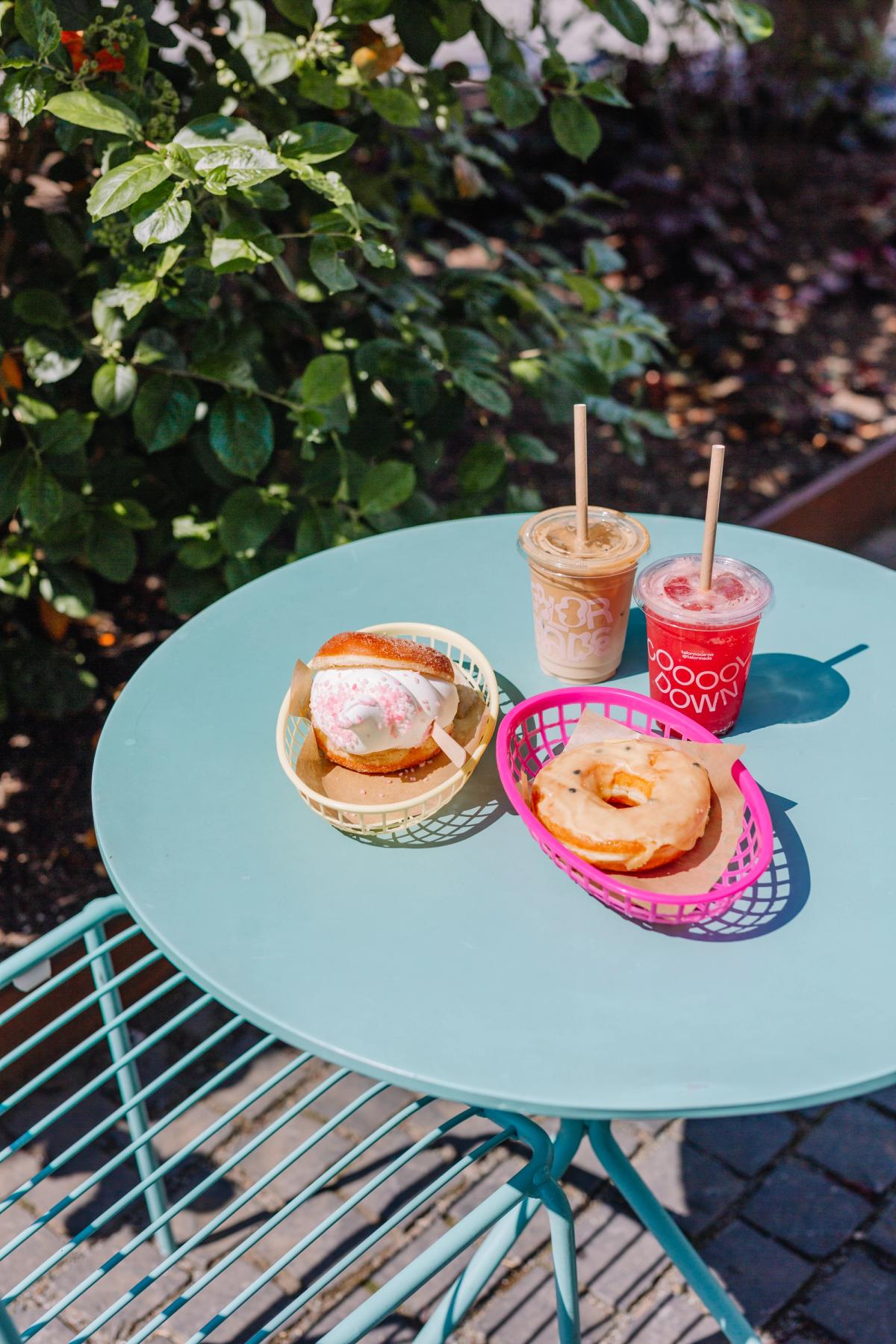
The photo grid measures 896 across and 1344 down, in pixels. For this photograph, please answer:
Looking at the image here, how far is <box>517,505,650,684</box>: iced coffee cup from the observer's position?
61.3 inches

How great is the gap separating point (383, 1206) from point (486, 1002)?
46.4 inches

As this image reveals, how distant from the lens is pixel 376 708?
140 cm

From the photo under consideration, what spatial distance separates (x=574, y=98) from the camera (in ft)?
7.63

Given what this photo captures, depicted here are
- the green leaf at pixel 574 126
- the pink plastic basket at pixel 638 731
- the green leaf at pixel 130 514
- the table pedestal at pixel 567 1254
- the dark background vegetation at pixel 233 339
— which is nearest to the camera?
the pink plastic basket at pixel 638 731

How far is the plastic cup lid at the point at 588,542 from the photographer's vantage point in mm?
1544

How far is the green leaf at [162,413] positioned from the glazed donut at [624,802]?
1.15 metres

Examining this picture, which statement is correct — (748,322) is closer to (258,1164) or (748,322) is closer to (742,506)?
(742,506)

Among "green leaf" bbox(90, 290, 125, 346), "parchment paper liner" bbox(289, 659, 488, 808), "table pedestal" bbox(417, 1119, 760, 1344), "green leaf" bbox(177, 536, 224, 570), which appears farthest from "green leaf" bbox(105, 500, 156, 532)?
"table pedestal" bbox(417, 1119, 760, 1344)

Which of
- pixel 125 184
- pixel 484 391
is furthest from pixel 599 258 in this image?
pixel 125 184

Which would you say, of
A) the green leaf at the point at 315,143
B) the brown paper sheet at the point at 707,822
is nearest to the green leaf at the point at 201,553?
the green leaf at the point at 315,143

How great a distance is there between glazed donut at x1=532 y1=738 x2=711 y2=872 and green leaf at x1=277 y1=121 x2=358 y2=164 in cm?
107

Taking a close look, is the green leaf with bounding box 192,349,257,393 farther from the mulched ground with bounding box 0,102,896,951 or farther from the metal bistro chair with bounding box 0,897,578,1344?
the mulched ground with bounding box 0,102,896,951

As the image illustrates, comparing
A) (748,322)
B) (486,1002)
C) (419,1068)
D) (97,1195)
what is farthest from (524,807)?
(748,322)

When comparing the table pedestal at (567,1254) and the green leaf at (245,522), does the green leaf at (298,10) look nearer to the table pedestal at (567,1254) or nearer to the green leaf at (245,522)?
the green leaf at (245,522)
